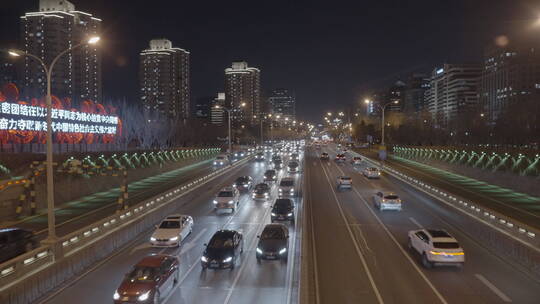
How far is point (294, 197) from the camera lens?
39.9 m

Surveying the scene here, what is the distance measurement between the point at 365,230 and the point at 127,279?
627 inches

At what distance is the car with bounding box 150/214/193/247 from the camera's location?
23578 mm

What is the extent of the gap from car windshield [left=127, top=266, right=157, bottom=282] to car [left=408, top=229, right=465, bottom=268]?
11973 mm

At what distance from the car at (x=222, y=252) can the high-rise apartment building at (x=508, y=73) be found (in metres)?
157

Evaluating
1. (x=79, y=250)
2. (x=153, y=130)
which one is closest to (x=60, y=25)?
(x=153, y=130)

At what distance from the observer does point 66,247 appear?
19438 millimetres

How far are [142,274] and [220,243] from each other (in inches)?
199

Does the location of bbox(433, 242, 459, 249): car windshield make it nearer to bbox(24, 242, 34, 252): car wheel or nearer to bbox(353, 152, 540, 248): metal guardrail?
bbox(353, 152, 540, 248): metal guardrail

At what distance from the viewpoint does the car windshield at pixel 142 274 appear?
15.6 metres

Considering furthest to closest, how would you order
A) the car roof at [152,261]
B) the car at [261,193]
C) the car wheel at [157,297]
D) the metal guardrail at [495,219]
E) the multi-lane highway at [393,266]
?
the car at [261,193] < the metal guardrail at [495,219] < the multi-lane highway at [393,266] < the car roof at [152,261] < the car wheel at [157,297]

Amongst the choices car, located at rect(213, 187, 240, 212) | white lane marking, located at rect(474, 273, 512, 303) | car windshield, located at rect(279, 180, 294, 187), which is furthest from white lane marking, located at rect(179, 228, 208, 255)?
car windshield, located at rect(279, 180, 294, 187)

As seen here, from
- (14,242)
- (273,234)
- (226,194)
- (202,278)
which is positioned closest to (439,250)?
(273,234)

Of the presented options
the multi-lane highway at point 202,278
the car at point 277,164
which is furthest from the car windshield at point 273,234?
the car at point 277,164

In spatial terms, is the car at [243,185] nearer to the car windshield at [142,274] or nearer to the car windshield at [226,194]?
the car windshield at [226,194]
